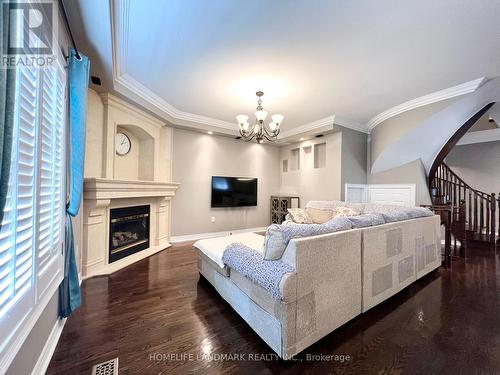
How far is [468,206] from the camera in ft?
16.3

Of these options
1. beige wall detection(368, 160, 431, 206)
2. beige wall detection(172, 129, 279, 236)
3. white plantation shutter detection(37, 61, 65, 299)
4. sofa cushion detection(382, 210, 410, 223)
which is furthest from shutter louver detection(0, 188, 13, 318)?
beige wall detection(368, 160, 431, 206)

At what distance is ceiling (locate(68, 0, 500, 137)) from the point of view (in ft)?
6.04

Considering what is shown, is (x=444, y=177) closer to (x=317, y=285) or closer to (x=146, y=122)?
(x=317, y=285)

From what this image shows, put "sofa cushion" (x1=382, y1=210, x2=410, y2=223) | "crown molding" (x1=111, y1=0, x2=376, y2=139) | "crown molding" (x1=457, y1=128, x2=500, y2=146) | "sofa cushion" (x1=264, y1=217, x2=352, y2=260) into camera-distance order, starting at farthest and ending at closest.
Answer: "crown molding" (x1=457, y1=128, x2=500, y2=146), "sofa cushion" (x1=382, y1=210, x2=410, y2=223), "crown molding" (x1=111, y1=0, x2=376, y2=139), "sofa cushion" (x1=264, y1=217, x2=352, y2=260)

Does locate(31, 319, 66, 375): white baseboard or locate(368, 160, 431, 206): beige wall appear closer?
locate(31, 319, 66, 375): white baseboard

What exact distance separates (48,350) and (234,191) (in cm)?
422

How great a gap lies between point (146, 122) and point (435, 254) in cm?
506

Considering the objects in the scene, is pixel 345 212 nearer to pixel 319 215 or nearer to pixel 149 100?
pixel 319 215

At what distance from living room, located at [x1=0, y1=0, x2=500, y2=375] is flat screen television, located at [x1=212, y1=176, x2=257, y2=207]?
120 cm

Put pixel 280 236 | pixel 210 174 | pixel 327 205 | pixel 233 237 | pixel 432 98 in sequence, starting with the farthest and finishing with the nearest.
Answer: pixel 210 174, pixel 327 205, pixel 432 98, pixel 233 237, pixel 280 236

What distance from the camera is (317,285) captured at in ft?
5.30

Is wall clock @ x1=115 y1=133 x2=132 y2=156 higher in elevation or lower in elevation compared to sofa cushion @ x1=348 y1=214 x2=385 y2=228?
higher

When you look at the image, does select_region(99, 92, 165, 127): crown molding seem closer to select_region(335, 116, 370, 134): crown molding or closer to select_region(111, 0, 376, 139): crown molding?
select_region(111, 0, 376, 139): crown molding

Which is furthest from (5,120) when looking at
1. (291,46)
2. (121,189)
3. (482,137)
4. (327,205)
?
(482,137)
